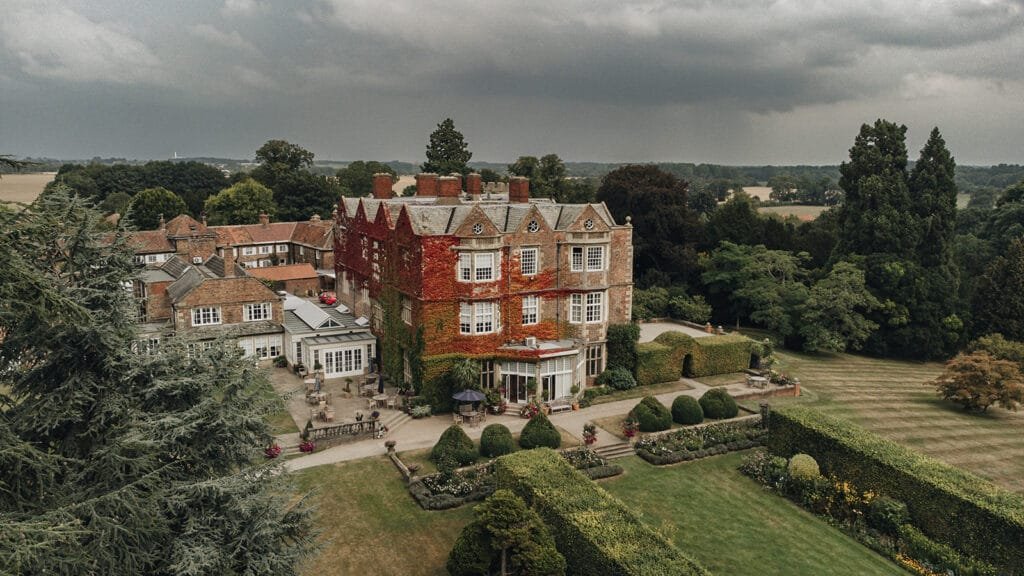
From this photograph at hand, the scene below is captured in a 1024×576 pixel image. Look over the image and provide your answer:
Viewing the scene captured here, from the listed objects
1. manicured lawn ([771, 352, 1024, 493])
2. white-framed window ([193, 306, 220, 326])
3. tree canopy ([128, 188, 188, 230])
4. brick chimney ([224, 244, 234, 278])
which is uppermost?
tree canopy ([128, 188, 188, 230])

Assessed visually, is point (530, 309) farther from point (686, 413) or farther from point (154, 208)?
point (154, 208)

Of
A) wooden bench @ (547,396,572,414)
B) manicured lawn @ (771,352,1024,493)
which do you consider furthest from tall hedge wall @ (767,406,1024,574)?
wooden bench @ (547,396,572,414)

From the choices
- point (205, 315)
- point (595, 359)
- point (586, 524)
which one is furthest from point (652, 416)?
point (205, 315)

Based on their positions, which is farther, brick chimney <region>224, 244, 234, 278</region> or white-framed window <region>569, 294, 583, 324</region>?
brick chimney <region>224, 244, 234, 278</region>

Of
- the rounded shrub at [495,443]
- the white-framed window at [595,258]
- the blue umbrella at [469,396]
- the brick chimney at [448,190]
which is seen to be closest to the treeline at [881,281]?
the white-framed window at [595,258]

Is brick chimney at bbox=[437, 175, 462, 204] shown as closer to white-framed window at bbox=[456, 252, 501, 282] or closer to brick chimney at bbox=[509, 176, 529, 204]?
brick chimney at bbox=[509, 176, 529, 204]

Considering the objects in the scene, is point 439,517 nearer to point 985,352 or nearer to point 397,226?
point 397,226

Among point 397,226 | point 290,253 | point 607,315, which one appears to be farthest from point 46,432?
point 290,253
